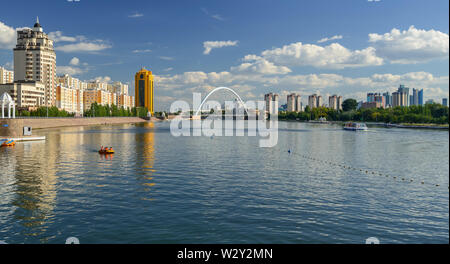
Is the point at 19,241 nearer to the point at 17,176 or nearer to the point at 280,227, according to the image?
the point at 280,227

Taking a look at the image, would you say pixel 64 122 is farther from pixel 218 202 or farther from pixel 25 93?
pixel 218 202

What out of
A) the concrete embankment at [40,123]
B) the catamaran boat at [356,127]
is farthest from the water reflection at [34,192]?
the catamaran boat at [356,127]

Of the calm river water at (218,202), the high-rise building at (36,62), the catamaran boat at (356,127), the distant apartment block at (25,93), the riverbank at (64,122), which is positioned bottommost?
the calm river water at (218,202)

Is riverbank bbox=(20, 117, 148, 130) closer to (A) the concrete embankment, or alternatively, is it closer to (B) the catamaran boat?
(A) the concrete embankment

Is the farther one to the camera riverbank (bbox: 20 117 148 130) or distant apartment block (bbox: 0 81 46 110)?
distant apartment block (bbox: 0 81 46 110)

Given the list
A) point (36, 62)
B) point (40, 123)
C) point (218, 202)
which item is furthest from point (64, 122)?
point (218, 202)

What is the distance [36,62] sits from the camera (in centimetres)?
17850

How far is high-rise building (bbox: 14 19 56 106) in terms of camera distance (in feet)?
585

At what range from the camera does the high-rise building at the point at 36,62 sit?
178 meters

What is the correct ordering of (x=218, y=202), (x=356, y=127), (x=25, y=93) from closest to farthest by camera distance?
(x=218, y=202), (x=356, y=127), (x=25, y=93)

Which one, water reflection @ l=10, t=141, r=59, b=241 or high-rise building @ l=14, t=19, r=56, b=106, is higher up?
high-rise building @ l=14, t=19, r=56, b=106

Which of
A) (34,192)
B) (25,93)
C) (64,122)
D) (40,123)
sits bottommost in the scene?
(34,192)

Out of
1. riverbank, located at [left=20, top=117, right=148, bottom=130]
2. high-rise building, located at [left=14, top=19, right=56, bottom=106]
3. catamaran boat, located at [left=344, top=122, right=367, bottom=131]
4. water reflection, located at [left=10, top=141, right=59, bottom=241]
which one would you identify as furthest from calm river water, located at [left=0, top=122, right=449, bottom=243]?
high-rise building, located at [left=14, top=19, right=56, bottom=106]

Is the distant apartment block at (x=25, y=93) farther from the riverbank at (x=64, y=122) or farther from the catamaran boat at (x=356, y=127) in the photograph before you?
the catamaran boat at (x=356, y=127)
